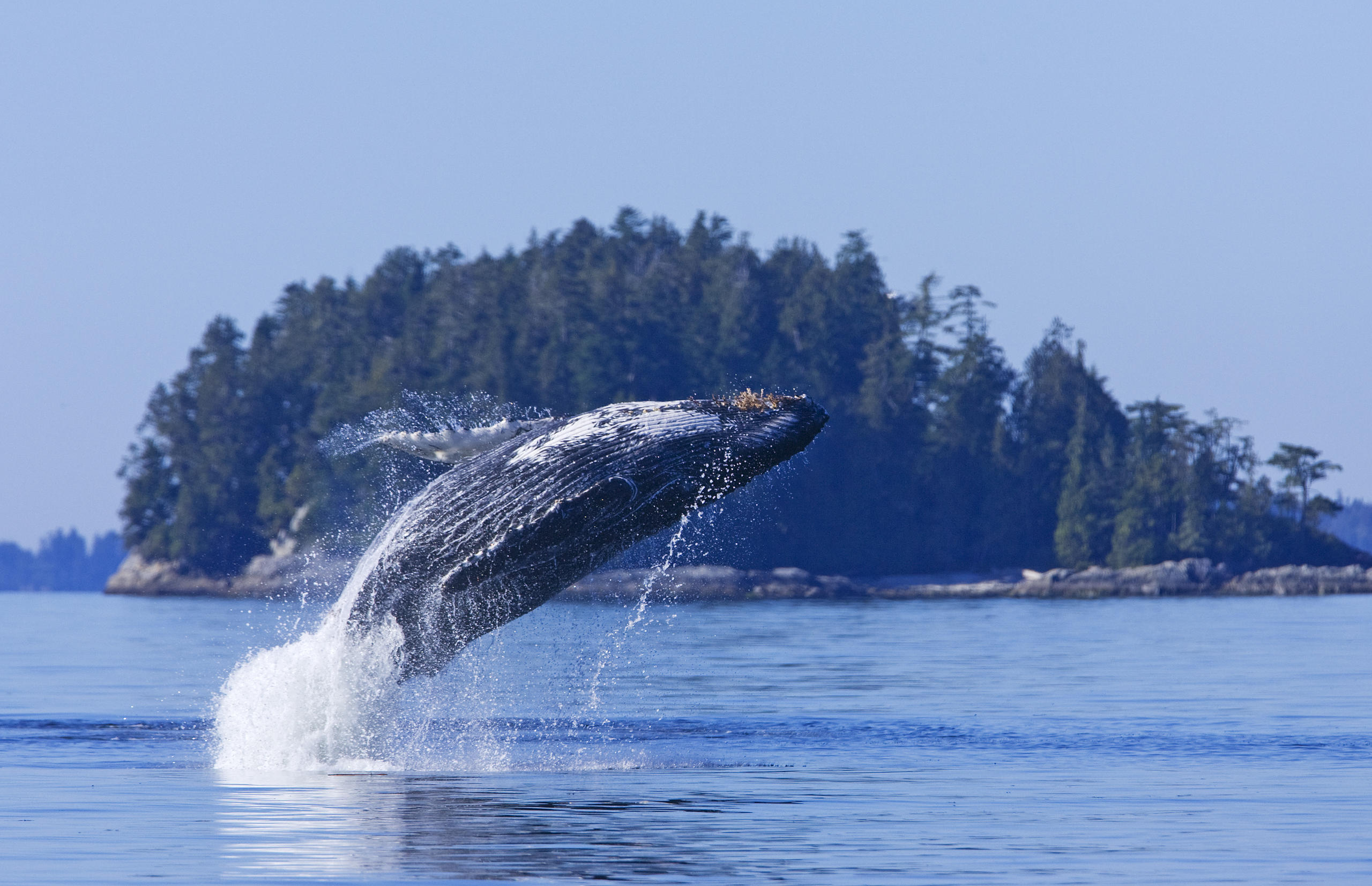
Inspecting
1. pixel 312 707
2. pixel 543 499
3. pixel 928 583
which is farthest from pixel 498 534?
pixel 928 583

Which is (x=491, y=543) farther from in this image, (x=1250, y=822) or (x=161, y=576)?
(x=161, y=576)

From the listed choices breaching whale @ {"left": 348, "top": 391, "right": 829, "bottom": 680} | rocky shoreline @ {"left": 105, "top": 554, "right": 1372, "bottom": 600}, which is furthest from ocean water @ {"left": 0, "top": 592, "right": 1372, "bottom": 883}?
rocky shoreline @ {"left": 105, "top": 554, "right": 1372, "bottom": 600}

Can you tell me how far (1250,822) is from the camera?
48.3 ft

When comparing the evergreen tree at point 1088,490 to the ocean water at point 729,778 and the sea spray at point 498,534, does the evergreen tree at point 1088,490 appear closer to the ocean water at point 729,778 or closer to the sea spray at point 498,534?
the ocean water at point 729,778

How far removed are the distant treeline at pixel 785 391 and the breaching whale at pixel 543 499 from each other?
357ft

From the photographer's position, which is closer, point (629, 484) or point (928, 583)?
point (629, 484)

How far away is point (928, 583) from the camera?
133375 mm

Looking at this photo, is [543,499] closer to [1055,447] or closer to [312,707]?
[312,707]

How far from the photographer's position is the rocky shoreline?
373 feet

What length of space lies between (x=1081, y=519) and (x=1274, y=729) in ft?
393

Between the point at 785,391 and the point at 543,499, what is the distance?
130 meters

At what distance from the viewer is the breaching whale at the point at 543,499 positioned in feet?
47.0

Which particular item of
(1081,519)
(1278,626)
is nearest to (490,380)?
(1081,519)

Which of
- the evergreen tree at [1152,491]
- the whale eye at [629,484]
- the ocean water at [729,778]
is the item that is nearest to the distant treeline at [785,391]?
the evergreen tree at [1152,491]
